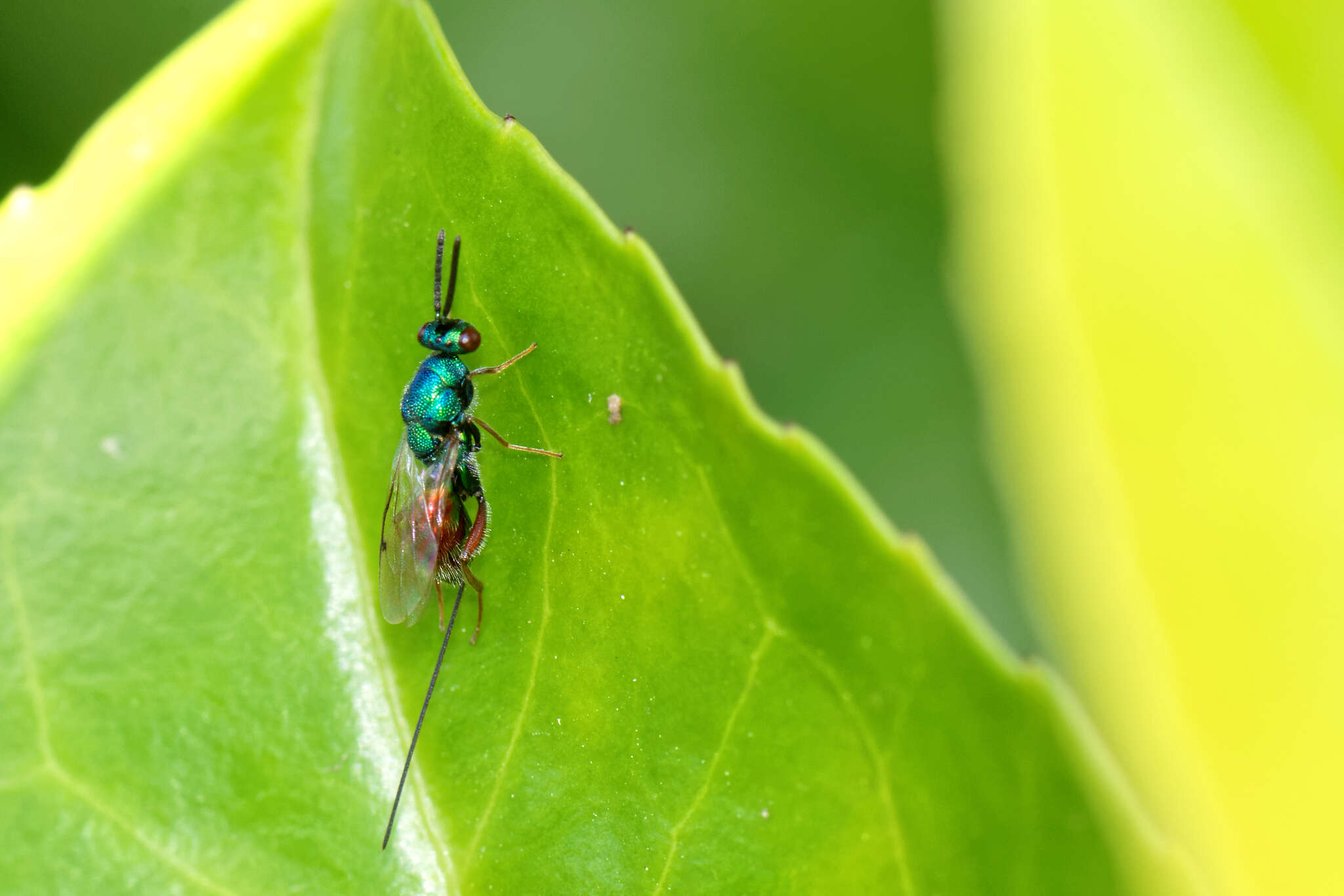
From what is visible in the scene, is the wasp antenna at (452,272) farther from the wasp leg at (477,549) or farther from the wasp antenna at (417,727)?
the wasp leg at (477,549)

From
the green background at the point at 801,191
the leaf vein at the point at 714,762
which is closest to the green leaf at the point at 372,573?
the leaf vein at the point at 714,762

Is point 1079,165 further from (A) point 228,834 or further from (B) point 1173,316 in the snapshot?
(A) point 228,834

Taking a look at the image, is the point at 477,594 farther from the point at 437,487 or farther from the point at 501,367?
the point at 437,487

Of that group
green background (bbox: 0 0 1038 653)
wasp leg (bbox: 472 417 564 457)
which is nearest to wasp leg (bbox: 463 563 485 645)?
wasp leg (bbox: 472 417 564 457)

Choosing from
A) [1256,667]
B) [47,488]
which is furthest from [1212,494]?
[47,488]

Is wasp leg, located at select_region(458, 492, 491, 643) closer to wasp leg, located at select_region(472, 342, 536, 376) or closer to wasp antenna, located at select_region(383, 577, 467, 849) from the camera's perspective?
wasp antenna, located at select_region(383, 577, 467, 849)

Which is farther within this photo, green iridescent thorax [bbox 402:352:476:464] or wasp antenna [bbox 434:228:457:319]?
green iridescent thorax [bbox 402:352:476:464]
